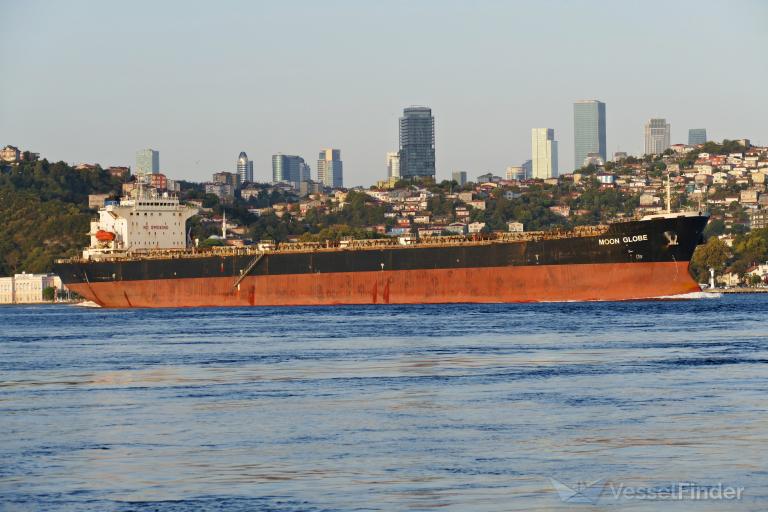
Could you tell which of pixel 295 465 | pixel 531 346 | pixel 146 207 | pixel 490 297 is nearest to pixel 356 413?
pixel 295 465

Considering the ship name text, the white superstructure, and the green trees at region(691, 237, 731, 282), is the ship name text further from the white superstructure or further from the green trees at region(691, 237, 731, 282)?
the green trees at region(691, 237, 731, 282)

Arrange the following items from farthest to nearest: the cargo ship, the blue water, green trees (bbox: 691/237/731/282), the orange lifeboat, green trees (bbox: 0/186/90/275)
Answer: green trees (bbox: 0/186/90/275), green trees (bbox: 691/237/731/282), the orange lifeboat, the cargo ship, the blue water

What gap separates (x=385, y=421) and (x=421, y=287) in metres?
46.5

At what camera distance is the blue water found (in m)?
17.5

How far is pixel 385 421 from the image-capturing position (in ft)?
76.2

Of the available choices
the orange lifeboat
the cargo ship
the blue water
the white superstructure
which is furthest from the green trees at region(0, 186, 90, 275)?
the blue water

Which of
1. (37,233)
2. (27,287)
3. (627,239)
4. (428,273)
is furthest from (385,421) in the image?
(37,233)

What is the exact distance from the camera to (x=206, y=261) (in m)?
78.1

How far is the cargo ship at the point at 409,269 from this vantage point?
205ft

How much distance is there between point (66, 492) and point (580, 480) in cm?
664

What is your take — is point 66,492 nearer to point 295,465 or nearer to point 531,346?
point 295,465

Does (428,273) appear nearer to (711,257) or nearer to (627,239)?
(627,239)

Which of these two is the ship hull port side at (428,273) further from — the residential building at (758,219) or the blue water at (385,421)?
the residential building at (758,219)

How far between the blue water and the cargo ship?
1848 centimetres
